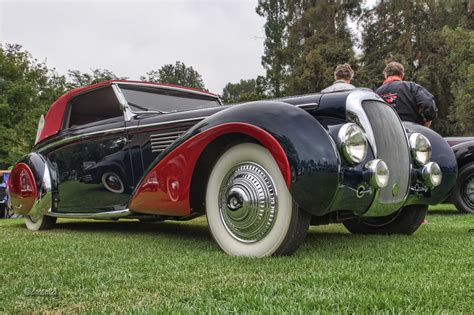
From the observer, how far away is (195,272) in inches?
93.0

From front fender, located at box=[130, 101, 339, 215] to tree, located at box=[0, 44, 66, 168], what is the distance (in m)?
18.7

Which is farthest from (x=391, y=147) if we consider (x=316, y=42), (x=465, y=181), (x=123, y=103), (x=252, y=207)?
(x=316, y=42)

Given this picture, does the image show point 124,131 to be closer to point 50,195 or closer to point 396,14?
point 50,195

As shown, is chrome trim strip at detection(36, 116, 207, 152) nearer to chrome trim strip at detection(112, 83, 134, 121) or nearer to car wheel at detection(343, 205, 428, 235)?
chrome trim strip at detection(112, 83, 134, 121)

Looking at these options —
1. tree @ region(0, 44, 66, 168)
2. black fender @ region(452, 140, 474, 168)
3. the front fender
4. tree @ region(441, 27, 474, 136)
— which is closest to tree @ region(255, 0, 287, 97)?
tree @ region(441, 27, 474, 136)

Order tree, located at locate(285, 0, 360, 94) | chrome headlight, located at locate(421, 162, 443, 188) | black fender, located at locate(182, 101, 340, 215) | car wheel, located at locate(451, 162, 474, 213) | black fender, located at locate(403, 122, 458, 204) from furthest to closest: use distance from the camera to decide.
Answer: tree, located at locate(285, 0, 360, 94)
car wheel, located at locate(451, 162, 474, 213)
black fender, located at locate(403, 122, 458, 204)
chrome headlight, located at locate(421, 162, 443, 188)
black fender, located at locate(182, 101, 340, 215)

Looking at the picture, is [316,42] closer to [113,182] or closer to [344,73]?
[344,73]

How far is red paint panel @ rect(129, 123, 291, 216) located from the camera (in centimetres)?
296

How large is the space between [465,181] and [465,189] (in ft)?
0.41

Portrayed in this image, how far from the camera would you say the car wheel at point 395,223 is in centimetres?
380

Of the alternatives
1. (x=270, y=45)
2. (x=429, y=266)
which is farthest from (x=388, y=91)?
(x=270, y=45)

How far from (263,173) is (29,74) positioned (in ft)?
82.7

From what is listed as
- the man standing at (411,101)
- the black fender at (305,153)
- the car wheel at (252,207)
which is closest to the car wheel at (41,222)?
the car wheel at (252,207)

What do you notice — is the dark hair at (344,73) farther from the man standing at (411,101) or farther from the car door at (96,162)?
the car door at (96,162)
